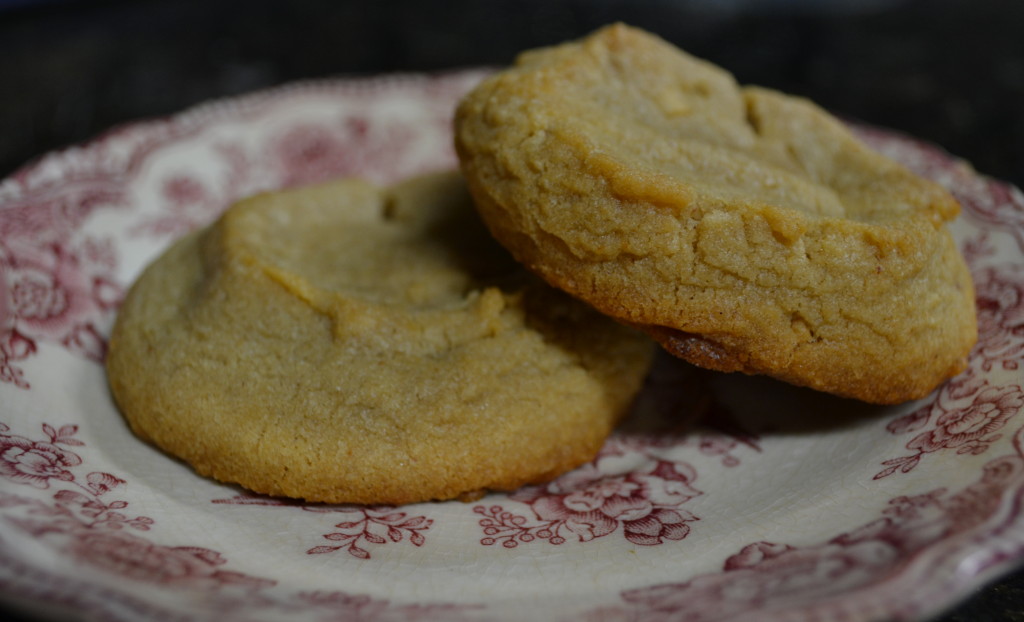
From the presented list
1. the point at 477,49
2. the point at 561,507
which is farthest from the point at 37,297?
the point at 477,49

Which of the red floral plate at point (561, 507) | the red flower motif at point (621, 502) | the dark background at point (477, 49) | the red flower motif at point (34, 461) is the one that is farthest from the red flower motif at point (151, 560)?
the dark background at point (477, 49)

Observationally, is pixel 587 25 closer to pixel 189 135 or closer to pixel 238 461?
pixel 189 135

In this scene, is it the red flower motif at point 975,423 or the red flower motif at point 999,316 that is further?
the red flower motif at point 999,316

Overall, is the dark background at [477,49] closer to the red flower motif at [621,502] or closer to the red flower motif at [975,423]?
the red flower motif at [975,423]

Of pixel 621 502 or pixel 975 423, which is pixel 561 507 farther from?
pixel 975 423

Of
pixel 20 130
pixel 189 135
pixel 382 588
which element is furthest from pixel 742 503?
pixel 20 130

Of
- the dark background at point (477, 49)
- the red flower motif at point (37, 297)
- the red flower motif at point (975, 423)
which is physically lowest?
the red flower motif at point (975, 423)

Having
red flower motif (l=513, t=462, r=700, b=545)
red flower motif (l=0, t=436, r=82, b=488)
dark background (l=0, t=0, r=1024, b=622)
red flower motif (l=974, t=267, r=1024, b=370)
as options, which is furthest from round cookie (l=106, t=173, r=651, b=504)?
dark background (l=0, t=0, r=1024, b=622)
